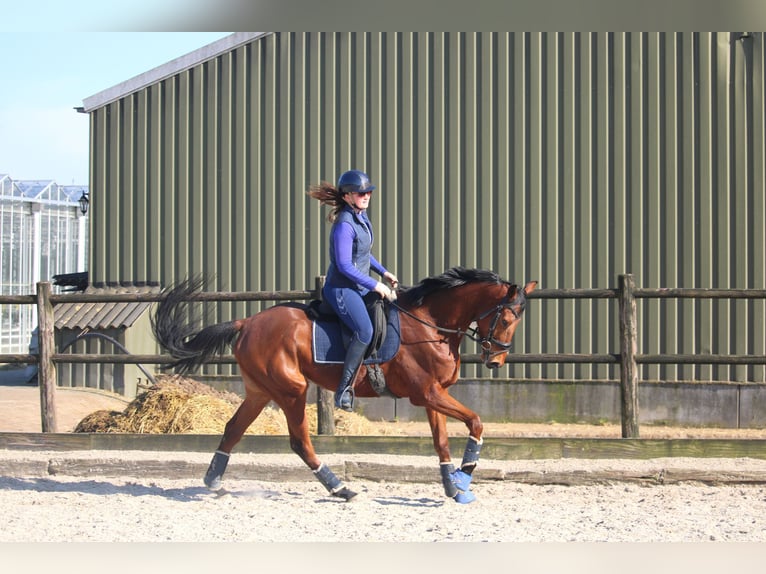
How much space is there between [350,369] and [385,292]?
0.60m

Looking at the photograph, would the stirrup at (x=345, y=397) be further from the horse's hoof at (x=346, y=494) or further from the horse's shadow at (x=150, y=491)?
the horse's shadow at (x=150, y=491)

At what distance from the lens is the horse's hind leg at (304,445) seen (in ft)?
22.7

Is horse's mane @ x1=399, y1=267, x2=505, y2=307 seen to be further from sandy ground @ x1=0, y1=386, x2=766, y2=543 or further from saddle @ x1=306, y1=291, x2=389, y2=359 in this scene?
sandy ground @ x1=0, y1=386, x2=766, y2=543

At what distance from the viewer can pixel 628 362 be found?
26.8 ft

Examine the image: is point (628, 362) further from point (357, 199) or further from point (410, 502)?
point (357, 199)

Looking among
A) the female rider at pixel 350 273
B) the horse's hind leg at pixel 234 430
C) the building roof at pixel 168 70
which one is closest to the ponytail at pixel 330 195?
the female rider at pixel 350 273

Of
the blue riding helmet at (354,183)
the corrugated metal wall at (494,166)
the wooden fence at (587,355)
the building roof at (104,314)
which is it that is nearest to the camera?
the blue riding helmet at (354,183)

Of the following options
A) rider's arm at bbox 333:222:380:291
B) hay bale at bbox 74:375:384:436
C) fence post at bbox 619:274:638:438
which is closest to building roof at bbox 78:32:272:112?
hay bale at bbox 74:375:384:436

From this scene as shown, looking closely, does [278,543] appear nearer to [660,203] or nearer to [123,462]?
[123,462]

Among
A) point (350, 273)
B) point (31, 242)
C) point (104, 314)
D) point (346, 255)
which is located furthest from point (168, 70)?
point (31, 242)

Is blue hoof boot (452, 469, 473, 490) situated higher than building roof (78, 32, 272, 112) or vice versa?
building roof (78, 32, 272, 112)

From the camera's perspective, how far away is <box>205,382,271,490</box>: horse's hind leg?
7.08m

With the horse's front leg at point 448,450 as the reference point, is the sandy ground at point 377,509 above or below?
below

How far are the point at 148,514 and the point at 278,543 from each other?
1.32 m
